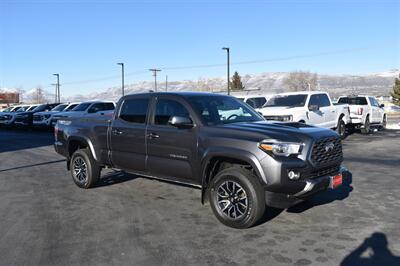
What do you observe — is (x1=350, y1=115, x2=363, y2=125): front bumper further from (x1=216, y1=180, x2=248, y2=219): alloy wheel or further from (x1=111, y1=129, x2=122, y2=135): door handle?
(x1=216, y1=180, x2=248, y2=219): alloy wheel

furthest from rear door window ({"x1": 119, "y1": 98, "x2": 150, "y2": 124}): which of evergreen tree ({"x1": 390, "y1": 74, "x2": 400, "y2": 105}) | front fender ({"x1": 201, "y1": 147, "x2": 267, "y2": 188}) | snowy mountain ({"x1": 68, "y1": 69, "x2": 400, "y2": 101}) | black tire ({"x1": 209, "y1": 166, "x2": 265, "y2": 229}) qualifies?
snowy mountain ({"x1": 68, "y1": 69, "x2": 400, "y2": 101})

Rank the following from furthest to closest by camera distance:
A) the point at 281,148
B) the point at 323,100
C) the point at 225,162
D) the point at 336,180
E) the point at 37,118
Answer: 1. the point at 37,118
2. the point at 323,100
3. the point at 225,162
4. the point at 336,180
5. the point at 281,148

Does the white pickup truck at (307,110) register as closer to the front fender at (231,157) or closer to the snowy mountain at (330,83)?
the front fender at (231,157)

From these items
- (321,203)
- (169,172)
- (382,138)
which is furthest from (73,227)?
(382,138)

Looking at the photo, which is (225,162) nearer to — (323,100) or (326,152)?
(326,152)

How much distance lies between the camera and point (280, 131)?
5.85m

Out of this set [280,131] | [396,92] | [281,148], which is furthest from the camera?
[396,92]

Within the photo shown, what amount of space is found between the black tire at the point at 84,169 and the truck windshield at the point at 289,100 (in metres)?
8.92

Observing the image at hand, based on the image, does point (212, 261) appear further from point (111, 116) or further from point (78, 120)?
point (78, 120)

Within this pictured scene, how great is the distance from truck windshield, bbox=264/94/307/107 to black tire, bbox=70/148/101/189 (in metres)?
8.92

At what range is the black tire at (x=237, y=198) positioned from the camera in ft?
18.8

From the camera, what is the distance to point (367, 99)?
67.6 ft

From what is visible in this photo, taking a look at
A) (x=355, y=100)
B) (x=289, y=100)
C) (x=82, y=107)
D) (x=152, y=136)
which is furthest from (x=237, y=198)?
(x=82, y=107)

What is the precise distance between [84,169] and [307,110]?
8.94 metres
